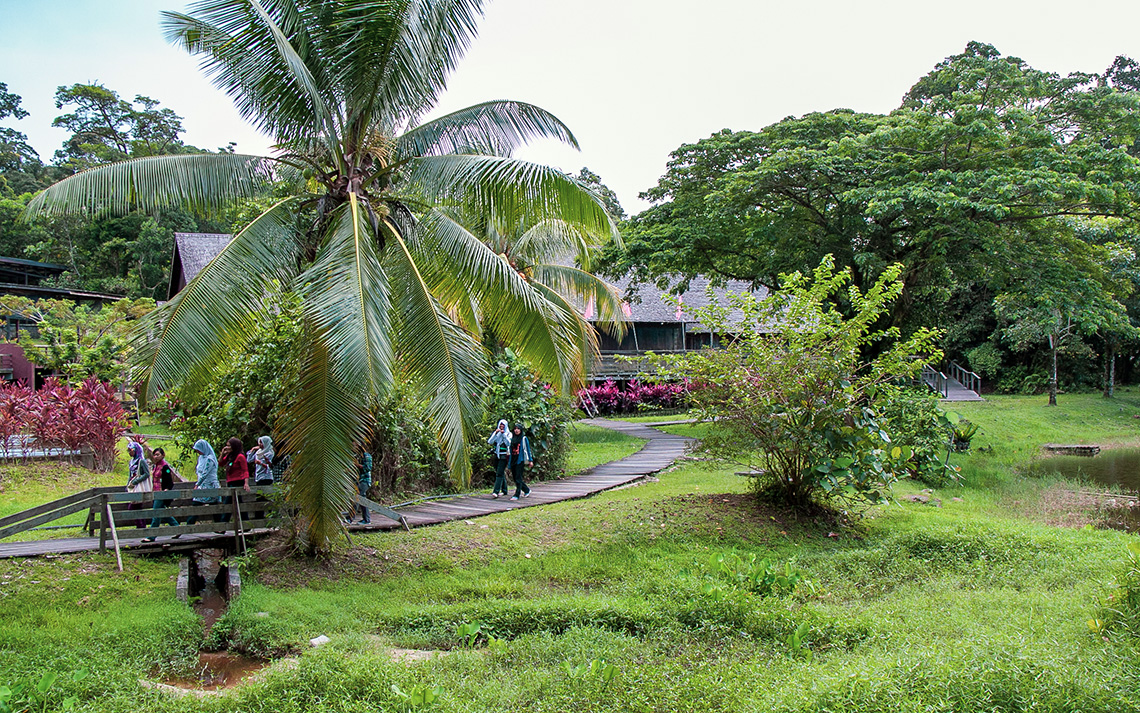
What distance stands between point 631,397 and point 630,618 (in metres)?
24.4

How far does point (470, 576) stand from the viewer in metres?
8.71

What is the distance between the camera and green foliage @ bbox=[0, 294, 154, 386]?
20.4 metres

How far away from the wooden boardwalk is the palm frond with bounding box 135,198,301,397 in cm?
208

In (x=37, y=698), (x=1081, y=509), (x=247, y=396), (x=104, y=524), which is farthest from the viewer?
(x=1081, y=509)

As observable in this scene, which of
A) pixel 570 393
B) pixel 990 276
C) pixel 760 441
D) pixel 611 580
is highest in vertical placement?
pixel 990 276

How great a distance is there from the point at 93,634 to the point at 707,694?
16.7 ft

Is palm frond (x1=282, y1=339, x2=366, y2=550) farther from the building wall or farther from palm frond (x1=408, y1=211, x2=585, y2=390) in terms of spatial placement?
the building wall

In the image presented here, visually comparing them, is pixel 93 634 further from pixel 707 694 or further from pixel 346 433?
pixel 707 694

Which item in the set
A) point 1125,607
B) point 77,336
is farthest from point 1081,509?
point 77,336

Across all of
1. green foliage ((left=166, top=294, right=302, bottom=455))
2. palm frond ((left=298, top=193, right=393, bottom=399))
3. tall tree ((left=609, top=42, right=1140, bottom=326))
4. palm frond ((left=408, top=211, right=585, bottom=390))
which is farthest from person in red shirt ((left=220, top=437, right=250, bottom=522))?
tall tree ((left=609, top=42, right=1140, bottom=326))

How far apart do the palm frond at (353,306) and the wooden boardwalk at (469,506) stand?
309cm

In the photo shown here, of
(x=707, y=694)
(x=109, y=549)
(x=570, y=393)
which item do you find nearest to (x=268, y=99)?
(x=570, y=393)

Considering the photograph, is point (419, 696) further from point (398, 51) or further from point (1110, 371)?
point (1110, 371)

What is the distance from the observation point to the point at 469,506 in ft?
39.7
